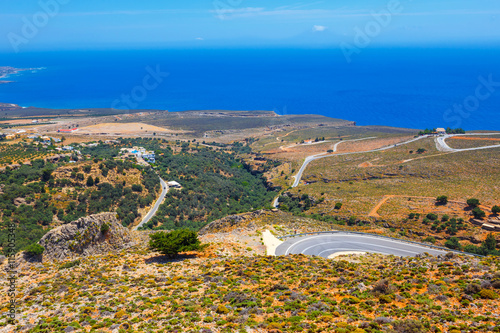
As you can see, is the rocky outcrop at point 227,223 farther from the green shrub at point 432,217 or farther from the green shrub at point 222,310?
the green shrub at point 432,217

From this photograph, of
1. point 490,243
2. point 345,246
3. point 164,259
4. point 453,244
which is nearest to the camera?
point 164,259

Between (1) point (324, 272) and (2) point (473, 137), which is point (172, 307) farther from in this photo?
(2) point (473, 137)

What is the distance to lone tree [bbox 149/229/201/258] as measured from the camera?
23891 millimetres

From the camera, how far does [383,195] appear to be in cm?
4809

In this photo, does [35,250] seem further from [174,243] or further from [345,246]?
[345,246]

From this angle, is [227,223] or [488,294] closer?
[488,294]

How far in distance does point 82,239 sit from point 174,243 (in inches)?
329

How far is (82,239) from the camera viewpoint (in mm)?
26375

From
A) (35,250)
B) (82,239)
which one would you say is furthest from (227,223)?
(35,250)

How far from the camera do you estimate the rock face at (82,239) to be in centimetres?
2545

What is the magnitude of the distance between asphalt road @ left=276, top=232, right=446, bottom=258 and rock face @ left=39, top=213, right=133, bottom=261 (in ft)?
47.0

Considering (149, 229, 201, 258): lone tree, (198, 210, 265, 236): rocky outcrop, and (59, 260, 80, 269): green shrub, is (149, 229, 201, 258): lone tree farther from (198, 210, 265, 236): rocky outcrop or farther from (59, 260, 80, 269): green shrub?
(198, 210, 265, 236): rocky outcrop

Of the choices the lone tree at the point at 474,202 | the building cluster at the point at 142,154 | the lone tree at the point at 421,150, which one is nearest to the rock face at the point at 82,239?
the lone tree at the point at 474,202

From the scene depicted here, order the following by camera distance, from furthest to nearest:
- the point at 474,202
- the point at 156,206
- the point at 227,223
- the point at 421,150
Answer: the point at 421,150, the point at 156,206, the point at 474,202, the point at 227,223
